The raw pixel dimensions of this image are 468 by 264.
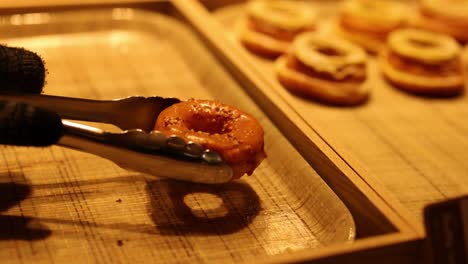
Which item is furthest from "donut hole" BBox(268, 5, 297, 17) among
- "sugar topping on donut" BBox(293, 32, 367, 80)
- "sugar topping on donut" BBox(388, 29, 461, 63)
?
"sugar topping on donut" BBox(388, 29, 461, 63)

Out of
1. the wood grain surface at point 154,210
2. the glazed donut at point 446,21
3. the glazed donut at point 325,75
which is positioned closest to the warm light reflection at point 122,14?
the wood grain surface at point 154,210

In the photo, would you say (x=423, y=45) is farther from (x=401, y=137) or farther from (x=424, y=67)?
(x=401, y=137)

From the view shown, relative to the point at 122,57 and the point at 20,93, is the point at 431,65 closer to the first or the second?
the point at 122,57

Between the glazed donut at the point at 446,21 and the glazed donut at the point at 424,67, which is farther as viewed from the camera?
the glazed donut at the point at 446,21

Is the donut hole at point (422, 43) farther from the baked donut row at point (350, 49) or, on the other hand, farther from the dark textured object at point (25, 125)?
the dark textured object at point (25, 125)

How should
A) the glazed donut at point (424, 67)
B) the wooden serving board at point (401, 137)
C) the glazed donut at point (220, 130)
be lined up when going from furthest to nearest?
the glazed donut at point (424, 67), the wooden serving board at point (401, 137), the glazed donut at point (220, 130)

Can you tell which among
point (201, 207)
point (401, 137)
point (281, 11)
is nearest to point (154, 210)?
point (201, 207)

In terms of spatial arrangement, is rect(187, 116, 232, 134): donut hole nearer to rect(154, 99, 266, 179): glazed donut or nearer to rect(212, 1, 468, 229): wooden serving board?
rect(154, 99, 266, 179): glazed donut

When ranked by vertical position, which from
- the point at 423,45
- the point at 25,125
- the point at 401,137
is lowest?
the point at 401,137
